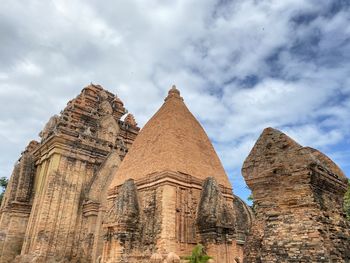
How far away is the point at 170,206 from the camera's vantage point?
9781 millimetres

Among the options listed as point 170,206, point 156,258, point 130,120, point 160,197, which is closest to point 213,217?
point 170,206

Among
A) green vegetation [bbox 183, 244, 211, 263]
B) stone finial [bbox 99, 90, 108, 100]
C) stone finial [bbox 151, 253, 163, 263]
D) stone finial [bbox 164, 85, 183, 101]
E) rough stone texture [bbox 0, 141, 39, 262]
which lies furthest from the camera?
stone finial [bbox 99, 90, 108, 100]

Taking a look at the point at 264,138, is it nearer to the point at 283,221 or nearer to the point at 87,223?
the point at 283,221

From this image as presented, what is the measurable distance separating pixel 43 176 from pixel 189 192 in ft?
37.0

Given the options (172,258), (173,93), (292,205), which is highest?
(173,93)

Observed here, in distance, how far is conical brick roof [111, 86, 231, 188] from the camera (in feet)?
35.9

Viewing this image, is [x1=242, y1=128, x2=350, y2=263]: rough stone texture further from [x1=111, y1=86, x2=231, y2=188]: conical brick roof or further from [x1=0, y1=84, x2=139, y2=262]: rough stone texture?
[x1=0, y1=84, x2=139, y2=262]: rough stone texture

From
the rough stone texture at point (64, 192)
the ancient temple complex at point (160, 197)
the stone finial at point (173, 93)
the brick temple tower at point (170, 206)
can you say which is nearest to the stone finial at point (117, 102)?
the ancient temple complex at point (160, 197)

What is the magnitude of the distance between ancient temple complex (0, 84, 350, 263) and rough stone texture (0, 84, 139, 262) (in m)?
0.06

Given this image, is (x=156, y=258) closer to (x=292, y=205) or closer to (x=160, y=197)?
(x=160, y=197)

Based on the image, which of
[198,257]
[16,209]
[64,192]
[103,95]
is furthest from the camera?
[103,95]

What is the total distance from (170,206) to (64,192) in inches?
367

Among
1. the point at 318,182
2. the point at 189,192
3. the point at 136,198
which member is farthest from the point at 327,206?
the point at 136,198

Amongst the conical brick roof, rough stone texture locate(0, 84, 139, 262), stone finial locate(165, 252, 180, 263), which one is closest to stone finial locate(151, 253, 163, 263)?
stone finial locate(165, 252, 180, 263)
